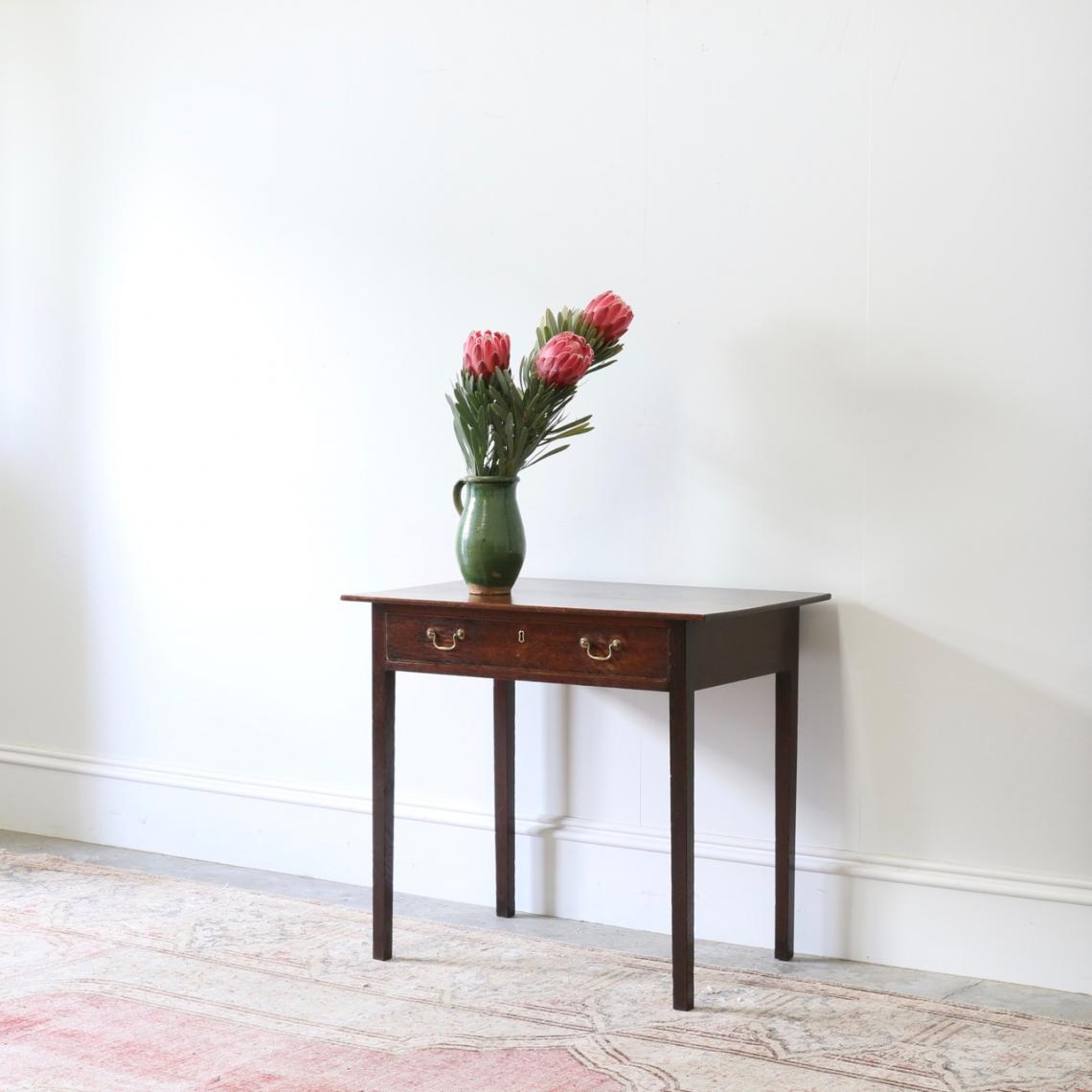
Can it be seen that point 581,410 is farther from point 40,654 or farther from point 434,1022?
point 40,654

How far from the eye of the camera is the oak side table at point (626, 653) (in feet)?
7.98

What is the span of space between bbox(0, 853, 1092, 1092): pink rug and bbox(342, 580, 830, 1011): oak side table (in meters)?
0.15

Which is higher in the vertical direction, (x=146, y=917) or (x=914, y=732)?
(x=914, y=732)

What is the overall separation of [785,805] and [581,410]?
904 millimetres

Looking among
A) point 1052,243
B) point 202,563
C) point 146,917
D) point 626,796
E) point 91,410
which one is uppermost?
point 1052,243

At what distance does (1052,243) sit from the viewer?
2578mm

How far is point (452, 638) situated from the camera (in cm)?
262

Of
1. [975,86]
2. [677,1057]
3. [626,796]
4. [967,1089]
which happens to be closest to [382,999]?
[677,1057]

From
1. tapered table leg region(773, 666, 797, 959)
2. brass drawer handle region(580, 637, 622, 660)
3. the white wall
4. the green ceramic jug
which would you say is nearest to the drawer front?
brass drawer handle region(580, 637, 622, 660)

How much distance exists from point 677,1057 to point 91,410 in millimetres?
2311

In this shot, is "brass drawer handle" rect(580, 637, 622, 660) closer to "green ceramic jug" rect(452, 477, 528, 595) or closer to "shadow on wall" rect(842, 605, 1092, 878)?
"green ceramic jug" rect(452, 477, 528, 595)

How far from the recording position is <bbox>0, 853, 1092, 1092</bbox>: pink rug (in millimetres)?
2152

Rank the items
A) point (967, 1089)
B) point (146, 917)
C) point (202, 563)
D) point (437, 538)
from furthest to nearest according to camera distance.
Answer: point (202, 563), point (437, 538), point (146, 917), point (967, 1089)

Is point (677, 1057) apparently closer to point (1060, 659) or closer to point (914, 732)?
point (914, 732)
